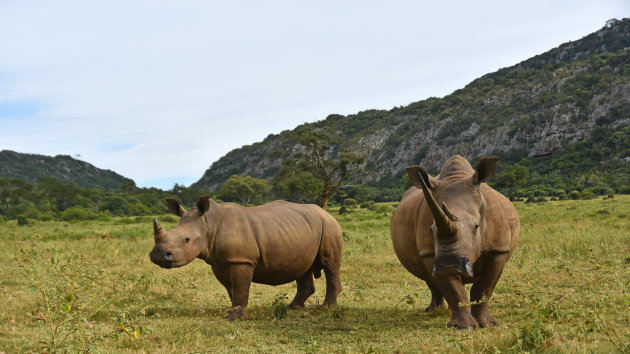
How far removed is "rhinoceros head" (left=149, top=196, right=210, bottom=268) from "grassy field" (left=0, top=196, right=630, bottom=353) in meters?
0.77

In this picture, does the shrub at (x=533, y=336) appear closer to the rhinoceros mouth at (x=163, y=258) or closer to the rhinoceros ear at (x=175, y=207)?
the rhinoceros mouth at (x=163, y=258)

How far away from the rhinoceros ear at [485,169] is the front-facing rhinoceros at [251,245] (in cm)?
292

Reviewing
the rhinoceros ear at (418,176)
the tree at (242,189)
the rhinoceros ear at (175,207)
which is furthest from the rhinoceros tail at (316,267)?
the tree at (242,189)

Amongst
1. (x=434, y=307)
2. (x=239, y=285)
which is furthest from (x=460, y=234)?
(x=239, y=285)

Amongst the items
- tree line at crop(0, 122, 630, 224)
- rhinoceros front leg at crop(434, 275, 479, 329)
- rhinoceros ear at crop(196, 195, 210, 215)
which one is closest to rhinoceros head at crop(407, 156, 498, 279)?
rhinoceros front leg at crop(434, 275, 479, 329)

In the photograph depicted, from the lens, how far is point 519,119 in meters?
93.4

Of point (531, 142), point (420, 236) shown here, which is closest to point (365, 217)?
point (420, 236)

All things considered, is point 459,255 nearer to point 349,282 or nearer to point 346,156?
point 349,282

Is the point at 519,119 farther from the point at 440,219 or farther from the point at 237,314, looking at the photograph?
the point at 440,219

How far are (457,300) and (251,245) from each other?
3025 millimetres

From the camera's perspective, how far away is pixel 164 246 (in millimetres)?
6512

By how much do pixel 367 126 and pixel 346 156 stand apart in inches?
4267

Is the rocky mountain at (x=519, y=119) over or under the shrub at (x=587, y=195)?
over

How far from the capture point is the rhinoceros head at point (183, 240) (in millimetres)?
6484
